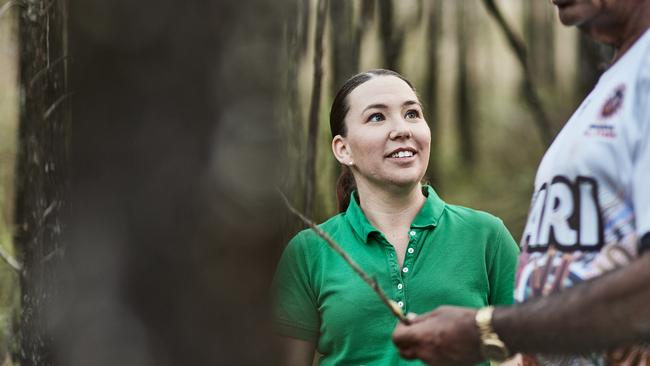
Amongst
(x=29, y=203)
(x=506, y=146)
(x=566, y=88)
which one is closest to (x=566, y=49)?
(x=566, y=88)

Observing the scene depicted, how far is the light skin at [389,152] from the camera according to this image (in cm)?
183

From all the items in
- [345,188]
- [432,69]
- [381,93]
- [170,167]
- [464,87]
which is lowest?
[464,87]

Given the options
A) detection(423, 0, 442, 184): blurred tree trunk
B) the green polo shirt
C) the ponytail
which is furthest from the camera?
detection(423, 0, 442, 184): blurred tree trunk

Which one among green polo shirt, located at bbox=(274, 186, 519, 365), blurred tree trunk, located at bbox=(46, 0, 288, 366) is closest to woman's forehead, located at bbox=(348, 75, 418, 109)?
green polo shirt, located at bbox=(274, 186, 519, 365)

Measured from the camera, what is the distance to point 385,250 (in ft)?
5.82

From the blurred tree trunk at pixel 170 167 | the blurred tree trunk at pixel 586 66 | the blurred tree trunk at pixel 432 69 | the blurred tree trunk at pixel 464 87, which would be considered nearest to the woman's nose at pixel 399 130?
the blurred tree trunk at pixel 170 167

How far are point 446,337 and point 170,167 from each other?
2.03 feet

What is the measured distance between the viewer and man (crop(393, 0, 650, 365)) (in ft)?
3.48

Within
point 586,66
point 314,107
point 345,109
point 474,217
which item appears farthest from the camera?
point 586,66

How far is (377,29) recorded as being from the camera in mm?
4961

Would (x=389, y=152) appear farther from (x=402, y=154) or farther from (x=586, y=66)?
(x=586, y=66)

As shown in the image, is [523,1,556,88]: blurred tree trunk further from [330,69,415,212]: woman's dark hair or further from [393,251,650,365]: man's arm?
[393,251,650,365]: man's arm

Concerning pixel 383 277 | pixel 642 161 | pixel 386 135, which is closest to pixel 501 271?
pixel 383 277

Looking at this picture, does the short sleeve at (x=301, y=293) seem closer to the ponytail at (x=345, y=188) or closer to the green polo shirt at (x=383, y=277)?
the green polo shirt at (x=383, y=277)
